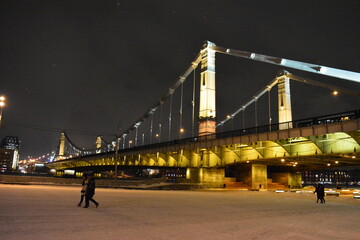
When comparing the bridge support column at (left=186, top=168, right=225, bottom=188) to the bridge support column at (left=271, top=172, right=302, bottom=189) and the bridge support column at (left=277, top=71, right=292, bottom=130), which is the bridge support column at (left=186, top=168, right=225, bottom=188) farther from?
the bridge support column at (left=271, top=172, right=302, bottom=189)

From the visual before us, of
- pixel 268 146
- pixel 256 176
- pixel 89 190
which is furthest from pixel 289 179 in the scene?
pixel 89 190

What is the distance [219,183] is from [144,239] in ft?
128

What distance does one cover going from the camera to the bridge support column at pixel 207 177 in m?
42.1

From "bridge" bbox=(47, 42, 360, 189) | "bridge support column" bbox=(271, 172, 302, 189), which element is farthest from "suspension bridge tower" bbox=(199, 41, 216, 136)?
"bridge support column" bbox=(271, 172, 302, 189)

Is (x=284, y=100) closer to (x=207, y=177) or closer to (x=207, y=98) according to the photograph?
(x=207, y=98)

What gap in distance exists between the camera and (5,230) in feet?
22.0

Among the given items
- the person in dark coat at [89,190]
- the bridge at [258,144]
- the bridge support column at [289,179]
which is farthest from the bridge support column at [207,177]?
the person in dark coat at [89,190]

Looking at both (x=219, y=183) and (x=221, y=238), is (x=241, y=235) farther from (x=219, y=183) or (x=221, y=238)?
(x=219, y=183)

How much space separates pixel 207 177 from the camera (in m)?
42.6

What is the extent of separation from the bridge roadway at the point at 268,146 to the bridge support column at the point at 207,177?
1.16 meters

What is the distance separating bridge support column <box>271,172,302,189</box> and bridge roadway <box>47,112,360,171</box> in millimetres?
24163

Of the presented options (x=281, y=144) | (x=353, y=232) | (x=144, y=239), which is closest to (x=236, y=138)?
(x=281, y=144)

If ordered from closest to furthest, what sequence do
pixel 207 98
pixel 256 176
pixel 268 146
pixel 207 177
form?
pixel 268 146, pixel 207 177, pixel 207 98, pixel 256 176

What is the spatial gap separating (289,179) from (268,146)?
107 feet
